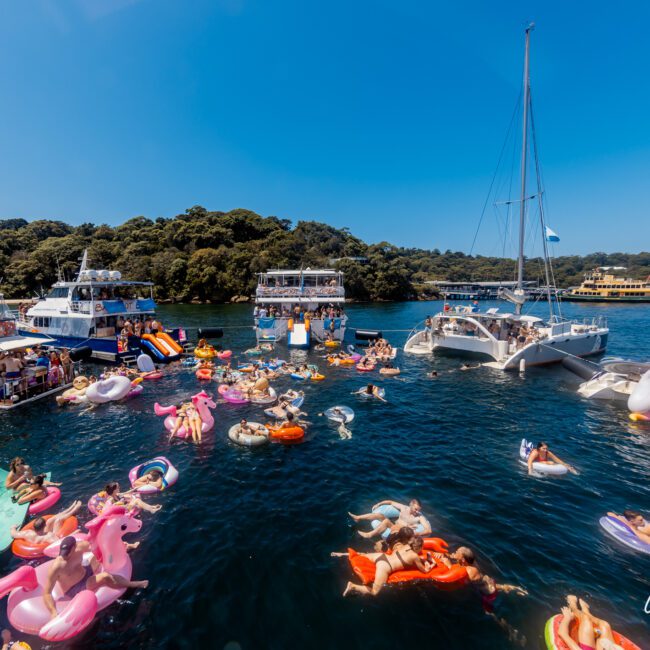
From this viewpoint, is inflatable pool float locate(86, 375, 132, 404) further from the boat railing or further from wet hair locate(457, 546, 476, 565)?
the boat railing

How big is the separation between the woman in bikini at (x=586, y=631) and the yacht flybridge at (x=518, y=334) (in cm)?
2202

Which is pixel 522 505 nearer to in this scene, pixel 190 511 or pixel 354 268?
pixel 190 511

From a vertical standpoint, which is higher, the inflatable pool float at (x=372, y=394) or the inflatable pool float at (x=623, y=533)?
the inflatable pool float at (x=372, y=394)

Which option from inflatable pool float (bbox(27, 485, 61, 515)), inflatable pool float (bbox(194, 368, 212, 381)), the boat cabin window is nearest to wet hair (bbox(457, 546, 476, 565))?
inflatable pool float (bbox(27, 485, 61, 515))

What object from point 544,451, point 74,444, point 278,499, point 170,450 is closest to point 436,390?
point 544,451

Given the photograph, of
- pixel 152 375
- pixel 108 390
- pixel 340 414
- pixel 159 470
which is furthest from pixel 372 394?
pixel 152 375

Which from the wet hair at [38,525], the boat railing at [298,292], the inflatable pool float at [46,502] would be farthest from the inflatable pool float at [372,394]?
the boat railing at [298,292]

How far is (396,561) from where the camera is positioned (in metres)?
8.34

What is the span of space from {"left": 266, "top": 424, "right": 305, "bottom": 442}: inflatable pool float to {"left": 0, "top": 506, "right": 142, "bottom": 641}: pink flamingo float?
281 inches

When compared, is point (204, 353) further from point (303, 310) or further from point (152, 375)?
point (303, 310)

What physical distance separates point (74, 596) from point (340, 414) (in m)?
11.8

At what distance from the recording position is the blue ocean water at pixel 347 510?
7258 millimetres

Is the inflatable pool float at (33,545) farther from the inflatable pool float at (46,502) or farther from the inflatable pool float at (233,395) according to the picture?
the inflatable pool float at (233,395)

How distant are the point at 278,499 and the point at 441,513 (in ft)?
16.3
